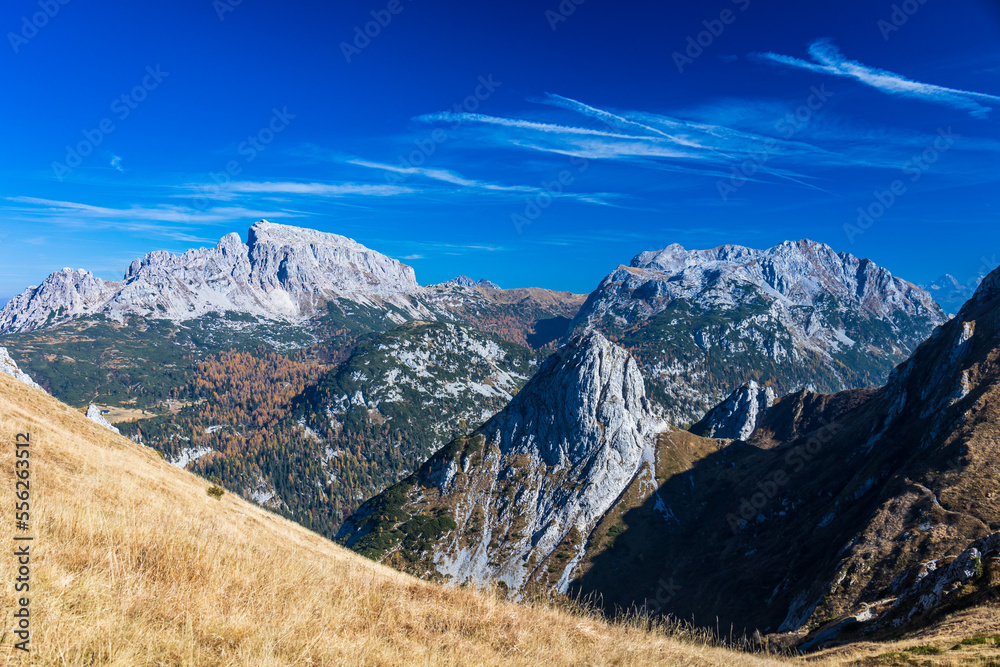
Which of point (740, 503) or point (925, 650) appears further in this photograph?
point (740, 503)

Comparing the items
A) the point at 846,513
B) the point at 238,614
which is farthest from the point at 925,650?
the point at 846,513

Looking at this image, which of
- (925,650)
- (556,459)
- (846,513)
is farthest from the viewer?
(556,459)

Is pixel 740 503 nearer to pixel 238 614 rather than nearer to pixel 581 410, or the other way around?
pixel 581 410

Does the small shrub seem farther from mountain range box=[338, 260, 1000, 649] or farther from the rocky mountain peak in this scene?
the rocky mountain peak

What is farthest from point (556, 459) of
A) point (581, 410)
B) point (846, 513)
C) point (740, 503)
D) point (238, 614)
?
point (238, 614)

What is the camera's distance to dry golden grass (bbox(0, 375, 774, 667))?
613cm

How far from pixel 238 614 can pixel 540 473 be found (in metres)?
147

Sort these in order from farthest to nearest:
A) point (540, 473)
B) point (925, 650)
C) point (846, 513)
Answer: point (540, 473), point (846, 513), point (925, 650)

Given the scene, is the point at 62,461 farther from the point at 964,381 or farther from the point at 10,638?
the point at 964,381

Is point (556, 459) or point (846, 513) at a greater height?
point (556, 459)

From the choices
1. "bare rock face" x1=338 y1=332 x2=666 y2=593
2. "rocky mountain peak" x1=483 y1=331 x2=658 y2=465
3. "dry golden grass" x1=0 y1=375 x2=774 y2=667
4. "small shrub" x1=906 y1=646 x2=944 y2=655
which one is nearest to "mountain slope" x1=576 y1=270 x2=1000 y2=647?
"small shrub" x1=906 y1=646 x2=944 y2=655

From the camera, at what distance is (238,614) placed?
733cm

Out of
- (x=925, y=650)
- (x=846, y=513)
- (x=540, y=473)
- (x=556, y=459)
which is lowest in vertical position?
(x=540, y=473)

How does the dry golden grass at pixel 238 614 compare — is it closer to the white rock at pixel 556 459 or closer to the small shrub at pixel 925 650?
the small shrub at pixel 925 650
